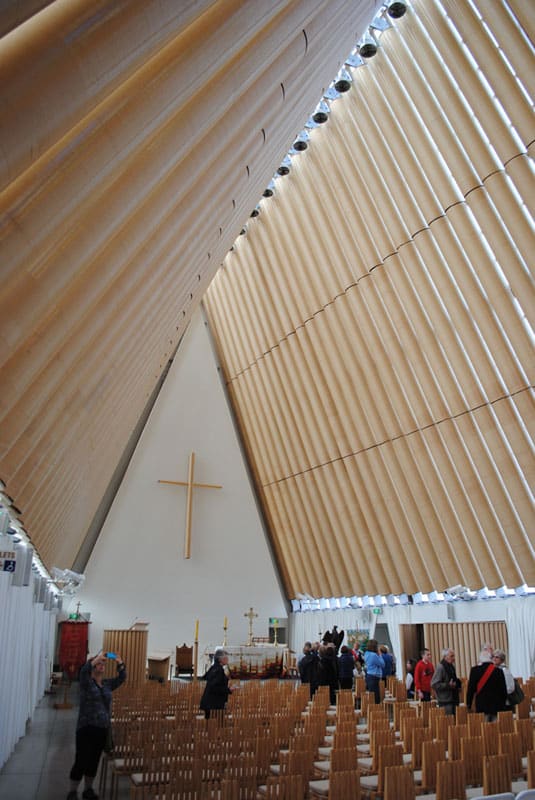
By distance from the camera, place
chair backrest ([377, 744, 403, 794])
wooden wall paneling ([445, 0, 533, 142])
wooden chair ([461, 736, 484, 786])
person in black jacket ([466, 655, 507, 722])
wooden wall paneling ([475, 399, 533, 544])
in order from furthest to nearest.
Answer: wooden wall paneling ([475, 399, 533, 544]), wooden wall paneling ([445, 0, 533, 142]), person in black jacket ([466, 655, 507, 722]), wooden chair ([461, 736, 484, 786]), chair backrest ([377, 744, 403, 794])

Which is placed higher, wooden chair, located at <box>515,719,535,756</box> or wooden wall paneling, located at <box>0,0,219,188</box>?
wooden wall paneling, located at <box>0,0,219,188</box>

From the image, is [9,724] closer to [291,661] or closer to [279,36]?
[279,36]

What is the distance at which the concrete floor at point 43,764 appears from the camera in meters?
6.84

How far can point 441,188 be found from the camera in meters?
13.4

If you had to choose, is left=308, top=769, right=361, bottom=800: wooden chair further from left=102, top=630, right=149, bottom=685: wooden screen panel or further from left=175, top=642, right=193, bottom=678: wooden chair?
left=175, top=642, right=193, bottom=678: wooden chair

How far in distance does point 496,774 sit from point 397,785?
951 millimetres

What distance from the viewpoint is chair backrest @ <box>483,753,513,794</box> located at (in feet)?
16.2

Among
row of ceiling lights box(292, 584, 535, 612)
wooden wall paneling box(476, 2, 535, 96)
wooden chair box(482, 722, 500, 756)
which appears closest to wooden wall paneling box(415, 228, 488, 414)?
wooden wall paneling box(476, 2, 535, 96)

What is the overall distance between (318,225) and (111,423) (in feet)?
30.5

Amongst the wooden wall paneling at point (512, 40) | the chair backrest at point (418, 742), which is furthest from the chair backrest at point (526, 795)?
the wooden wall paneling at point (512, 40)

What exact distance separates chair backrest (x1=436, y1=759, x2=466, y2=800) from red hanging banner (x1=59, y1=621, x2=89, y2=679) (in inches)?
625

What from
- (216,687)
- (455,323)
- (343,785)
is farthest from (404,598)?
(343,785)

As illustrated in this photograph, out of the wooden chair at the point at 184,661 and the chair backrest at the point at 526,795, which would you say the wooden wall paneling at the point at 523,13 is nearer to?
the chair backrest at the point at 526,795

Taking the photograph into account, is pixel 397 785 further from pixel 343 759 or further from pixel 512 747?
pixel 512 747
